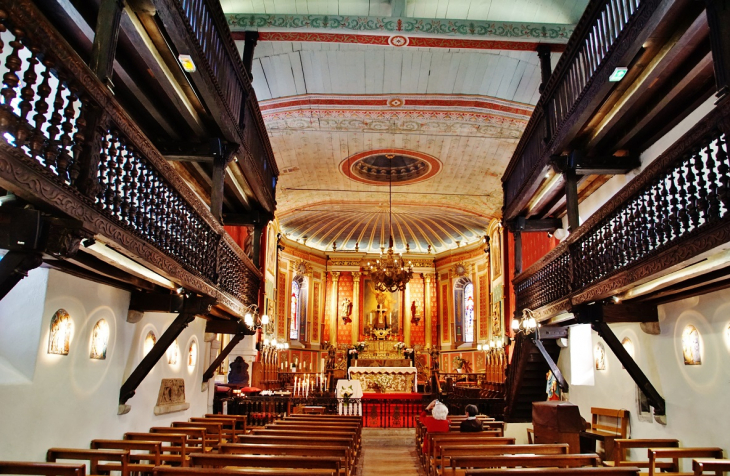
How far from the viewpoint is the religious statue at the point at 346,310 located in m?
28.6

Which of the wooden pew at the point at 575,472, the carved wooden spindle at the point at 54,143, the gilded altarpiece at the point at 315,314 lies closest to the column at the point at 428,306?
the gilded altarpiece at the point at 315,314

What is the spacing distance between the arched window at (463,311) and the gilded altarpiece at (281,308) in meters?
8.45

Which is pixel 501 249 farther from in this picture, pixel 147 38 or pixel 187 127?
pixel 147 38

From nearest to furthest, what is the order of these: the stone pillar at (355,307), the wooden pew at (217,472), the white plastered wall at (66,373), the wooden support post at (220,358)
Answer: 1. the wooden pew at (217,472)
2. the white plastered wall at (66,373)
3. the wooden support post at (220,358)
4. the stone pillar at (355,307)

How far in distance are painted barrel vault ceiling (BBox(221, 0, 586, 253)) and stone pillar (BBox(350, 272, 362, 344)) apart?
31.3 feet

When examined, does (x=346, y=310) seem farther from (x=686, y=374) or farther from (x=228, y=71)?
(x=686, y=374)

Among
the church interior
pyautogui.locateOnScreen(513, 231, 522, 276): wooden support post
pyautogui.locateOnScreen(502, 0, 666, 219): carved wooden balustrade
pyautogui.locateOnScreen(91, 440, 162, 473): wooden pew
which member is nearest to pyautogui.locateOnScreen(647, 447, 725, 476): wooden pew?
the church interior

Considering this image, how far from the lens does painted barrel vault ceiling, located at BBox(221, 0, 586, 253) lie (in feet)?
30.9

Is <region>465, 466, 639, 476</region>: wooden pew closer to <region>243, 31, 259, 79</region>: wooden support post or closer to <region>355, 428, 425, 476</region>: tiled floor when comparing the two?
<region>355, 428, 425, 476</region>: tiled floor

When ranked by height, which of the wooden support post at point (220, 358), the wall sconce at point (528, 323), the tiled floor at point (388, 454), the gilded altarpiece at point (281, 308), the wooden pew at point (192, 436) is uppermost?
the gilded altarpiece at point (281, 308)

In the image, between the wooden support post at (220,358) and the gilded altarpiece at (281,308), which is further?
the gilded altarpiece at (281,308)

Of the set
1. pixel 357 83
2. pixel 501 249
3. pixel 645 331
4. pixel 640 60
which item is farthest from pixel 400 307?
pixel 640 60

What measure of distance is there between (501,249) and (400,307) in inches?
414

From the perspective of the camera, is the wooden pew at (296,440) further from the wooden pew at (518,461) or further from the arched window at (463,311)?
the arched window at (463,311)
